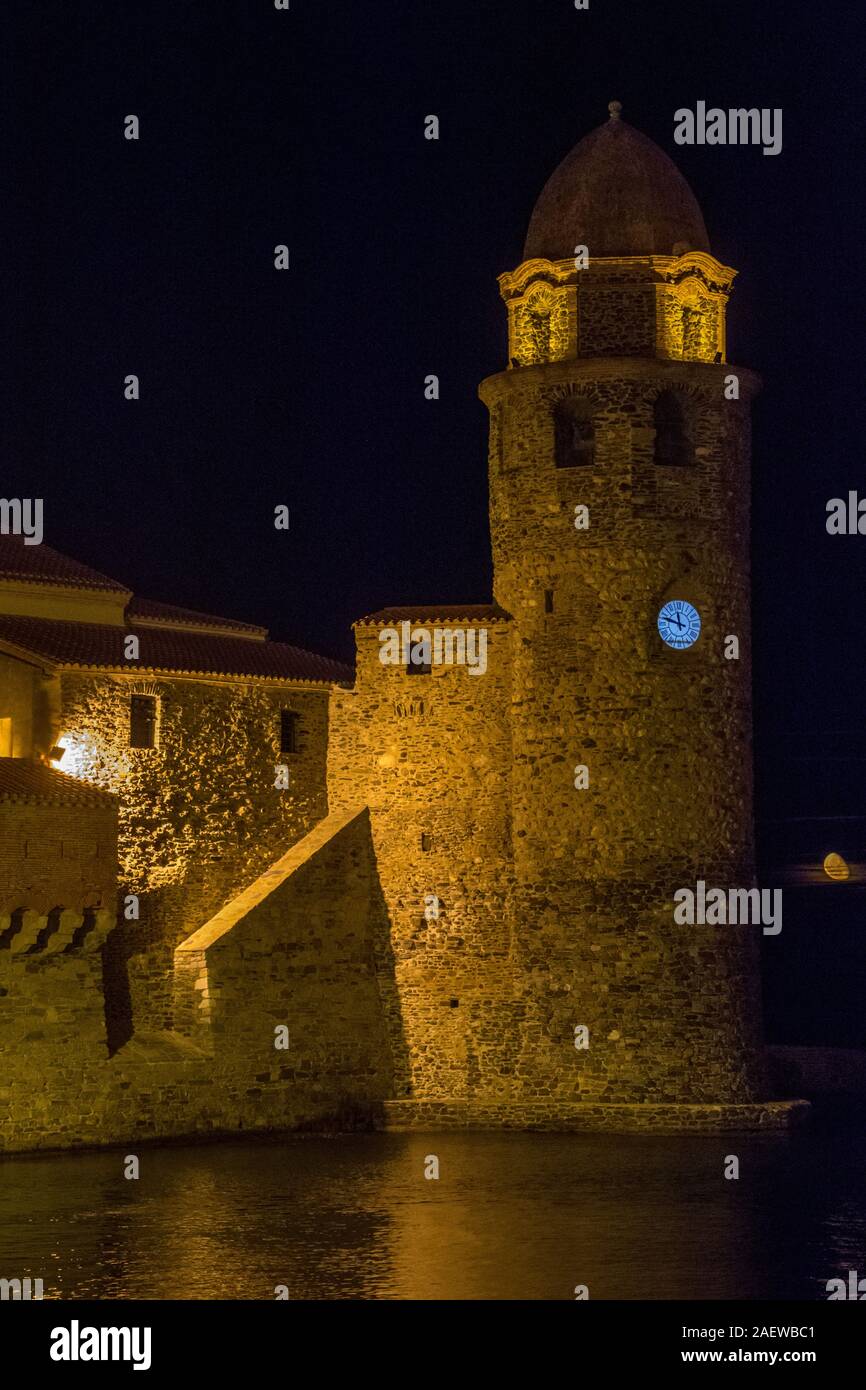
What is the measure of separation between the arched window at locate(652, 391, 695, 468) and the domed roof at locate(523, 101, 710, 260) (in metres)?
2.44

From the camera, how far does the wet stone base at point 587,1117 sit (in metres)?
38.7

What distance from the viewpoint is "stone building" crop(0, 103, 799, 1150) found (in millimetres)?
39125

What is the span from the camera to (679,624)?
40.0m

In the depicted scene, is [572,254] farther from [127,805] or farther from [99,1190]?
[99,1190]

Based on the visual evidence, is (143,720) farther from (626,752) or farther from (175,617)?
(626,752)

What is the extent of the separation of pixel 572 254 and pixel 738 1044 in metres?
12.9

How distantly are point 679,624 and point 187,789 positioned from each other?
8.37 m

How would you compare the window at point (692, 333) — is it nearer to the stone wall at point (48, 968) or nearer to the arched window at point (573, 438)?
the arched window at point (573, 438)

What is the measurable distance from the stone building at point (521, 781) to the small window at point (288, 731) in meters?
0.07

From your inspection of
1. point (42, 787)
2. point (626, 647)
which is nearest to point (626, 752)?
point (626, 647)

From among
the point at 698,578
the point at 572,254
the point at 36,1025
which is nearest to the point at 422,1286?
the point at 36,1025

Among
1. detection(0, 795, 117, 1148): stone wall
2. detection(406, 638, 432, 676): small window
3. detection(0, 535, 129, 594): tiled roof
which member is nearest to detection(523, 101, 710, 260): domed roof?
detection(406, 638, 432, 676): small window

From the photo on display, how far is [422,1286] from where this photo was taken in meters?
26.9
